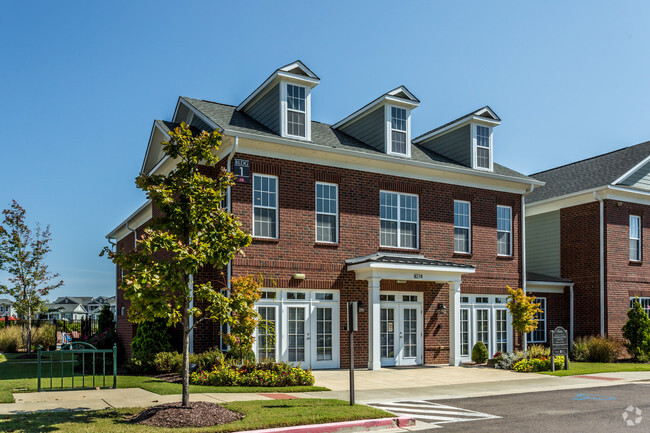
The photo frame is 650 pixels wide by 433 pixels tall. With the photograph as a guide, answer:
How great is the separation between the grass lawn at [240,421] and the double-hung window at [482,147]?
14.4 meters

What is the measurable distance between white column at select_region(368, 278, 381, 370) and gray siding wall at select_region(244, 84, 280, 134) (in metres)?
5.95

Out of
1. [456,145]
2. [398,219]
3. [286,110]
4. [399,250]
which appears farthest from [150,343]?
[456,145]

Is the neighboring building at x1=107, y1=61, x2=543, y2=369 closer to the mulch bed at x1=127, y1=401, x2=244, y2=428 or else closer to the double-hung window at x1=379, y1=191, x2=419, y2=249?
the double-hung window at x1=379, y1=191, x2=419, y2=249

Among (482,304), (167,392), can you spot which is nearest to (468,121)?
(482,304)

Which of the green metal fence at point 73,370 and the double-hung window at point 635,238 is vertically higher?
the double-hung window at point 635,238

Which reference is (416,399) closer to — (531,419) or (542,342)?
(531,419)

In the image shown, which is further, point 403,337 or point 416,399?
point 403,337

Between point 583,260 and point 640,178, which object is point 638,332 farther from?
point 640,178

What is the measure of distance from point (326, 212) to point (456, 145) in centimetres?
744

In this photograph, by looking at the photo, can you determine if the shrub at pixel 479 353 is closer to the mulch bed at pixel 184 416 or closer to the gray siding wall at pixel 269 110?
the gray siding wall at pixel 269 110

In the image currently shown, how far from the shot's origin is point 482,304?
23.0m

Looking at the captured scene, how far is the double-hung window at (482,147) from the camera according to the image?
2370 centimetres

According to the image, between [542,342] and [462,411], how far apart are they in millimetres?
15548

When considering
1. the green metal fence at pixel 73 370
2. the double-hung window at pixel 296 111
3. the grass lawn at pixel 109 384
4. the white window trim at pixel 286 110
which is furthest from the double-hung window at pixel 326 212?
the green metal fence at pixel 73 370
